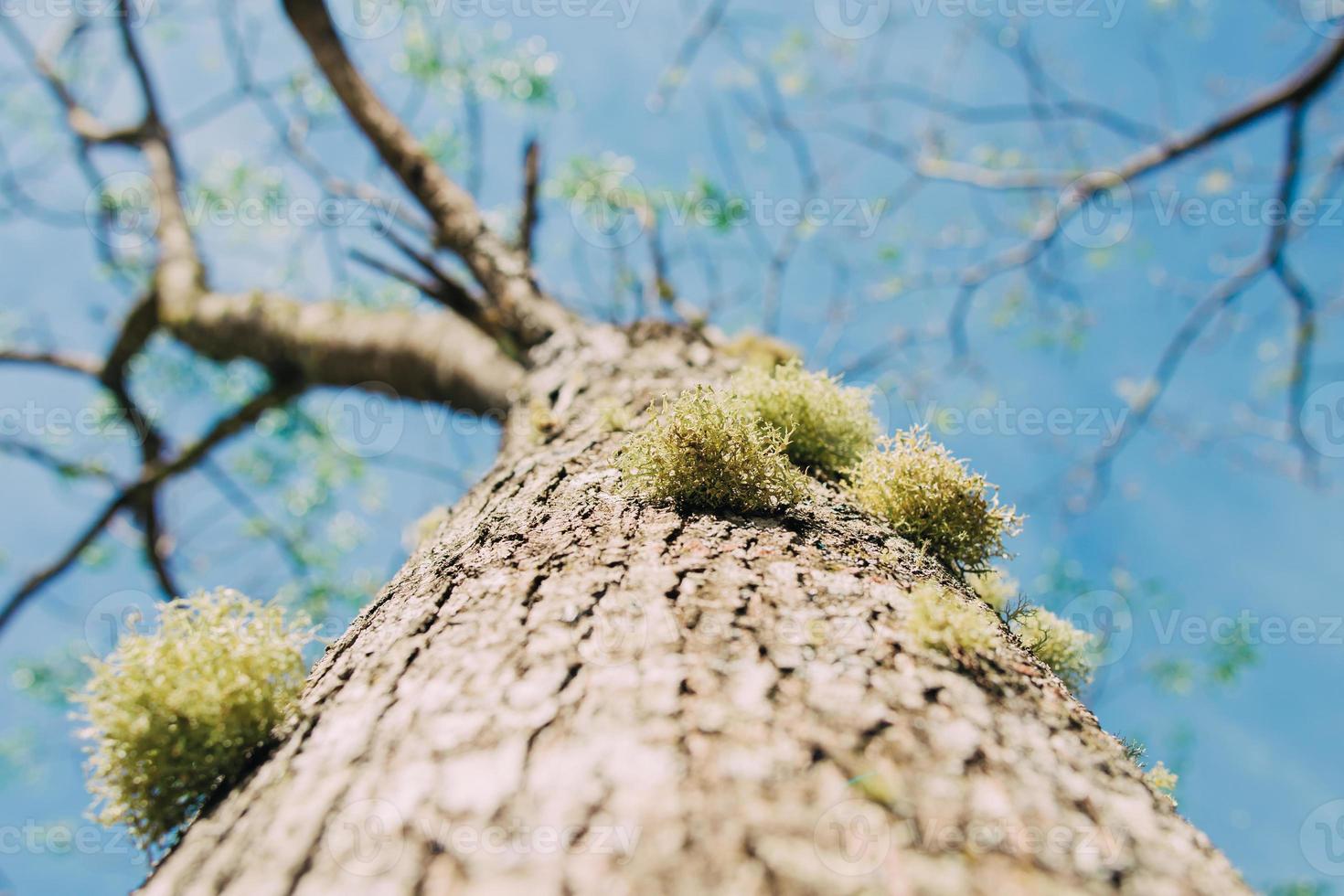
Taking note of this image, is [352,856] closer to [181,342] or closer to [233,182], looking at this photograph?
[181,342]

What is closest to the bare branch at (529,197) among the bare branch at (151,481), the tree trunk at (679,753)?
the bare branch at (151,481)

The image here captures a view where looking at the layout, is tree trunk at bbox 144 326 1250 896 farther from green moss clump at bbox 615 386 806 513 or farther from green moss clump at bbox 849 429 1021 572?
green moss clump at bbox 849 429 1021 572

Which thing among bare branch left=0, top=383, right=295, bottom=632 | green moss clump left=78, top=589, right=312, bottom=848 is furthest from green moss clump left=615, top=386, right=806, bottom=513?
bare branch left=0, top=383, right=295, bottom=632

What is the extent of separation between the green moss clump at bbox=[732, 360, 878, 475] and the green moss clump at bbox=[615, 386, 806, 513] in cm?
55

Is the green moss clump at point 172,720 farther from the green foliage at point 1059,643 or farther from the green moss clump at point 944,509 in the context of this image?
the green foliage at point 1059,643

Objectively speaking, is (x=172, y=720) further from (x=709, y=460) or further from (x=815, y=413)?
(x=815, y=413)

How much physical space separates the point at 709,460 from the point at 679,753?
3.48ft

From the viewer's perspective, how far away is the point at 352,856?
4.37 feet

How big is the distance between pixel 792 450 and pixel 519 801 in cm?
188

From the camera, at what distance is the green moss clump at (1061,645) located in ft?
8.37

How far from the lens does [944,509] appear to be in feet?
8.20

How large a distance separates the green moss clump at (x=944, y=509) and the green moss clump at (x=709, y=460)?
0.46 meters

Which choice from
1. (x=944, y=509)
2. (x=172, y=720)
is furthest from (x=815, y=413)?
(x=172, y=720)

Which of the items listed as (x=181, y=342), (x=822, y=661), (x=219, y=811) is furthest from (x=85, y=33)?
(x=822, y=661)
